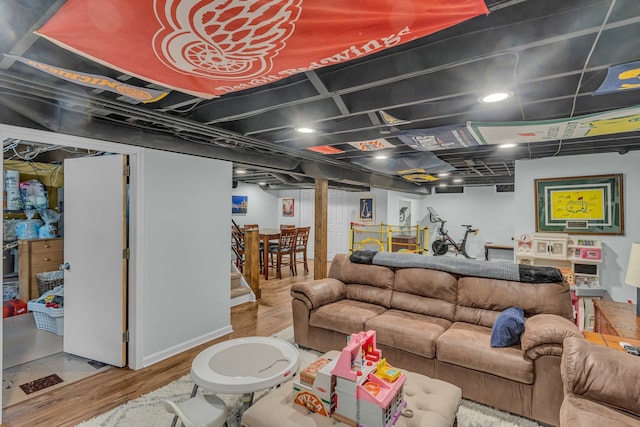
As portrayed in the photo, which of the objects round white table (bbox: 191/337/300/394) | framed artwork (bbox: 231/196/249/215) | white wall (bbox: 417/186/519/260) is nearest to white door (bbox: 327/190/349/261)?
framed artwork (bbox: 231/196/249/215)

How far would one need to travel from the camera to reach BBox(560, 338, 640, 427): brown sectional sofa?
4.98 ft

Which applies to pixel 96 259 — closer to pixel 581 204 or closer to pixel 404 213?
pixel 581 204

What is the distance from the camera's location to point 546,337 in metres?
2.10

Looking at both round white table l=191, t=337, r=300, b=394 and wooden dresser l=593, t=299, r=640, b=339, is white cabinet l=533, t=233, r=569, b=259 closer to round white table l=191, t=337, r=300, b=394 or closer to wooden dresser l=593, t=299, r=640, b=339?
wooden dresser l=593, t=299, r=640, b=339

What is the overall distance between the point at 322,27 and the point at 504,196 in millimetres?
9018

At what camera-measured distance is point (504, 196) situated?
341 inches

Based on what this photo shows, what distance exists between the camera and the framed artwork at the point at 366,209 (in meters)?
8.66

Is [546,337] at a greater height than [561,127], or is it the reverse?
[561,127]

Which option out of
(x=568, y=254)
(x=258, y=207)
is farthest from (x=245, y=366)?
(x=258, y=207)

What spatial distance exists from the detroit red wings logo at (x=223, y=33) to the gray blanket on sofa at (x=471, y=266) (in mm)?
2526

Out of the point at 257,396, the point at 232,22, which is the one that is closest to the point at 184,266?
the point at 257,396

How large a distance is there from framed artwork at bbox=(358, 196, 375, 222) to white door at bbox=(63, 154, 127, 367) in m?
6.53

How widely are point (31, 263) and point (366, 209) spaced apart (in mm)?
6859

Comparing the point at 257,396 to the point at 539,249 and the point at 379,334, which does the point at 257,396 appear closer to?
the point at 379,334
